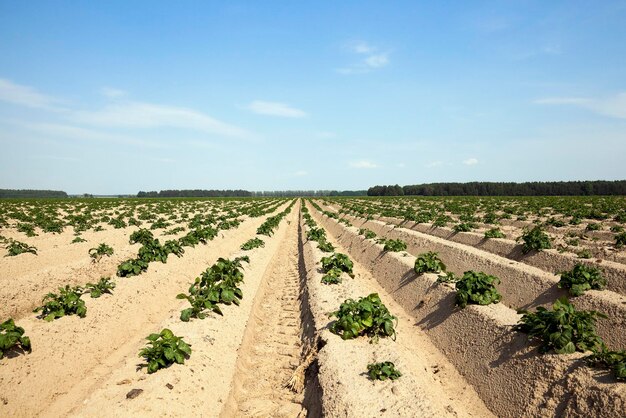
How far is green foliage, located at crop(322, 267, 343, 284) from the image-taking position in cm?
1230

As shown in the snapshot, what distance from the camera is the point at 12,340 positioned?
663 cm

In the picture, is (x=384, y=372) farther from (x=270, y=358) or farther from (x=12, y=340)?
(x=12, y=340)

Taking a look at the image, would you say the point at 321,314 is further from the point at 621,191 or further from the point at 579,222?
the point at 621,191

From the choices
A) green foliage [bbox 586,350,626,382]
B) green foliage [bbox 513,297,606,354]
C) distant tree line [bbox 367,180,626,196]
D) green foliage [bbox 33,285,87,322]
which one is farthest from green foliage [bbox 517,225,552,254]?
distant tree line [bbox 367,180,626,196]

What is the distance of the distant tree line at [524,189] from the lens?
102 metres

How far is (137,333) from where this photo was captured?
31.1ft

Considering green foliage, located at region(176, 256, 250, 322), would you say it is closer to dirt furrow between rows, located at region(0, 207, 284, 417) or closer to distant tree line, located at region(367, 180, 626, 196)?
dirt furrow between rows, located at region(0, 207, 284, 417)

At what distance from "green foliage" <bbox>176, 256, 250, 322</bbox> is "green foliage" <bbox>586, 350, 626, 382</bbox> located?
8.22 metres

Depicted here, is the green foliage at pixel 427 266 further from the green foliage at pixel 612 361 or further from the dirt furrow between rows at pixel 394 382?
the green foliage at pixel 612 361

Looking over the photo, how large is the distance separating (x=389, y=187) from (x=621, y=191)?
8144cm

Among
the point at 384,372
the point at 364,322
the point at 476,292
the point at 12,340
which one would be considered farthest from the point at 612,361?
the point at 12,340

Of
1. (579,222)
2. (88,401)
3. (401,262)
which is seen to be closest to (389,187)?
(579,222)

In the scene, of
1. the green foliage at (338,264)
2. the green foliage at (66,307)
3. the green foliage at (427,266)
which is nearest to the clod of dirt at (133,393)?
the green foliage at (66,307)

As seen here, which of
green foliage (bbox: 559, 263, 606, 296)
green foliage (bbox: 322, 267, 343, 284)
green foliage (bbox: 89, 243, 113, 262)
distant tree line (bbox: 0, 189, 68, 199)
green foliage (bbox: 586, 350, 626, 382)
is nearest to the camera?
green foliage (bbox: 586, 350, 626, 382)
